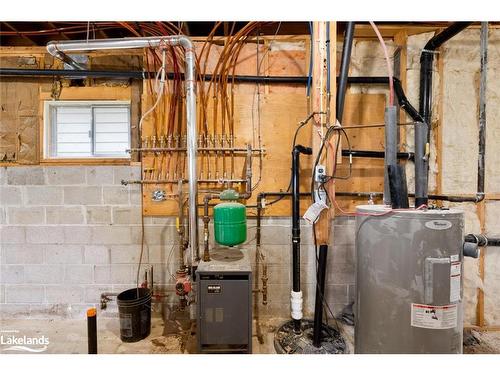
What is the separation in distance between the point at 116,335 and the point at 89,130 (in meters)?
1.80

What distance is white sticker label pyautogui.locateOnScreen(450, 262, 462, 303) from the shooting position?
1.17 metres

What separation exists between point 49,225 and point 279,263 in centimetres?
205

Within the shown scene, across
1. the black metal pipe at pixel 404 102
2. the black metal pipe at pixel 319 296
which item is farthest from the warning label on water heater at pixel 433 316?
the black metal pipe at pixel 404 102

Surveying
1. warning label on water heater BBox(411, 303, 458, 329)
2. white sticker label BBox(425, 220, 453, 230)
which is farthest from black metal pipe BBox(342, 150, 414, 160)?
warning label on water heater BBox(411, 303, 458, 329)

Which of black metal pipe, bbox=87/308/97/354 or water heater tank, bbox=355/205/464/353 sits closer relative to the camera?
water heater tank, bbox=355/205/464/353

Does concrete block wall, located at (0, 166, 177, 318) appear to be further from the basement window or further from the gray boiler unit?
the gray boiler unit

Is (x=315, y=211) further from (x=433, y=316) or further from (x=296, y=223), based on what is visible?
(x=433, y=316)

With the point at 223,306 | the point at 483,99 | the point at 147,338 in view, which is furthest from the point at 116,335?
the point at 483,99

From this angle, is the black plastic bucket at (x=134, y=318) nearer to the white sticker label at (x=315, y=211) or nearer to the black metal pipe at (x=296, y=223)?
the black metal pipe at (x=296, y=223)

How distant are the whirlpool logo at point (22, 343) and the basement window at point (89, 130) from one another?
152cm

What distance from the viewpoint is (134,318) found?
6.32 ft

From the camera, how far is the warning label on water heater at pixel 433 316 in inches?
45.9

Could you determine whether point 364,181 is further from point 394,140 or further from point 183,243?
point 183,243

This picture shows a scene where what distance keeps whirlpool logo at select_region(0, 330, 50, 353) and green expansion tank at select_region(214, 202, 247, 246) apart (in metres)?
1.66
